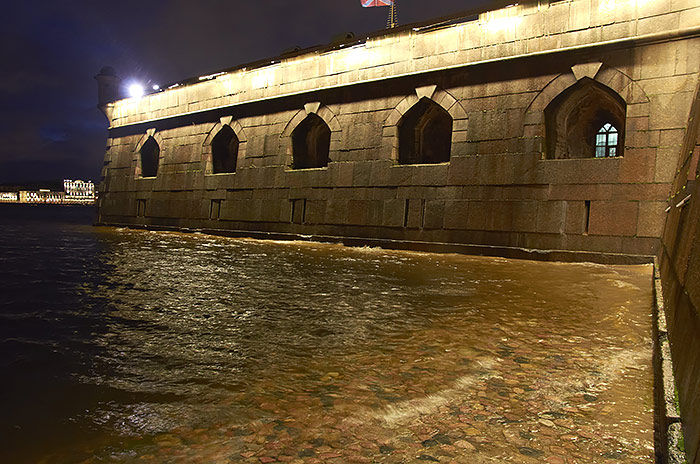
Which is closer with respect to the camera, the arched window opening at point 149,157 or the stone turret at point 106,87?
the arched window opening at point 149,157

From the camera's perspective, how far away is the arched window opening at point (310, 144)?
14.1 metres

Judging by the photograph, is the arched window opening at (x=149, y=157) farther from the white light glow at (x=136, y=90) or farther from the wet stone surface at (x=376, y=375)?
the wet stone surface at (x=376, y=375)

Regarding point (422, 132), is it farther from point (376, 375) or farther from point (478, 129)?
point (376, 375)

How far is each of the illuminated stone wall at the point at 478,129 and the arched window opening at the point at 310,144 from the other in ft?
1.03

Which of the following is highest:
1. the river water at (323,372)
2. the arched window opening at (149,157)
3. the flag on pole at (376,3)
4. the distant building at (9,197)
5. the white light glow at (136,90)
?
→ the flag on pole at (376,3)

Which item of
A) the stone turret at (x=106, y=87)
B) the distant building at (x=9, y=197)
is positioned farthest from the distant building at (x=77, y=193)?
the stone turret at (x=106, y=87)

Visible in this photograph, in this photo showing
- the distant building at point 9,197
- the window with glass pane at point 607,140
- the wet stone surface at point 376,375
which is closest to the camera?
the wet stone surface at point 376,375

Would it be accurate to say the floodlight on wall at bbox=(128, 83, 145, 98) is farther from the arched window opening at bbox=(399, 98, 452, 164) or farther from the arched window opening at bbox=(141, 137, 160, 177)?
the arched window opening at bbox=(399, 98, 452, 164)

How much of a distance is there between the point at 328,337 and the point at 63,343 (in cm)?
208

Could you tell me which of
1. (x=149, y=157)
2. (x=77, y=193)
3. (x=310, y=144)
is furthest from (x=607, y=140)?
(x=77, y=193)

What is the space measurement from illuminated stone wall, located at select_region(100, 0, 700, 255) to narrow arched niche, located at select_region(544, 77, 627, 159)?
1.01 feet

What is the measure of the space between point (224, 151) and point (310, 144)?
13.8 ft

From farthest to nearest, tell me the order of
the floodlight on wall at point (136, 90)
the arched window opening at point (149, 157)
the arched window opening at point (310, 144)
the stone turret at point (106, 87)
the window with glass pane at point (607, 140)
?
the stone turret at point (106, 87)
the floodlight on wall at point (136, 90)
the arched window opening at point (149, 157)
the arched window opening at point (310, 144)
the window with glass pane at point (607, 140)

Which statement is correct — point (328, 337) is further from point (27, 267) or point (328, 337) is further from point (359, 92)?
point (359, 92)
